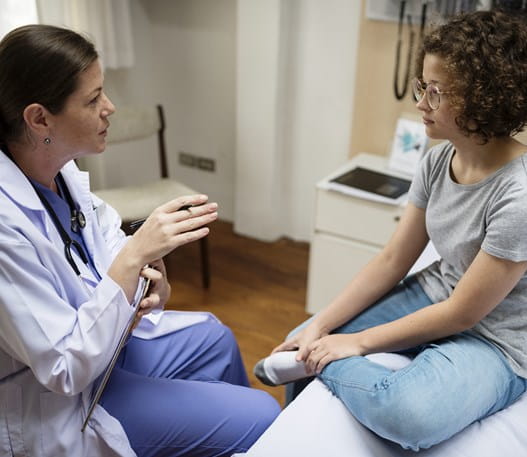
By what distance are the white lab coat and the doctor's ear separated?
0.08 m

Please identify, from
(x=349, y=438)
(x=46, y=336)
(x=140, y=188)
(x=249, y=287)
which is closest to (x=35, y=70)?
(x=46, y=336)

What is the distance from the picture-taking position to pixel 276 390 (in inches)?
91.8

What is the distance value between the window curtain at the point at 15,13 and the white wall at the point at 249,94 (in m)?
0.60

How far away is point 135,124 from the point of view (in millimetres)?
2818

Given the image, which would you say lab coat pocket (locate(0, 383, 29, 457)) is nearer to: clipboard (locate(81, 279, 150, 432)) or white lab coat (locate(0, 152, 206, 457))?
white lab coat (locate(0, 152, 206, 457))

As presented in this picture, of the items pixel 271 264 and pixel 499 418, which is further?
pixel 271 264

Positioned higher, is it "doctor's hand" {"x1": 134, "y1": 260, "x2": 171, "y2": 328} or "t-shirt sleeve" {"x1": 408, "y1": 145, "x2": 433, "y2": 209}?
"t-shirt sleeve" {"x1": 408, "y1": 145, "x2": 433, "y2": 209}

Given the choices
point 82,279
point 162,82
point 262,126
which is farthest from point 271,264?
point 82,279

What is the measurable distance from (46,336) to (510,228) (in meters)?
0.87

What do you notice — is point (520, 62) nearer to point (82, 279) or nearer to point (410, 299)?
point (410, 299)

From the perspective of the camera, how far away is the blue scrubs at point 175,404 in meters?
1.41

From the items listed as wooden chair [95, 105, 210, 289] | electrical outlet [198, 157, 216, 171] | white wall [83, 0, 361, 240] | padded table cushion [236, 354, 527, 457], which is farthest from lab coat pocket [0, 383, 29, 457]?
electrical outlet [198, 157, 216, 171]

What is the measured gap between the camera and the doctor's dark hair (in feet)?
4.30

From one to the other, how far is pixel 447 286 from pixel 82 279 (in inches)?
31.8
